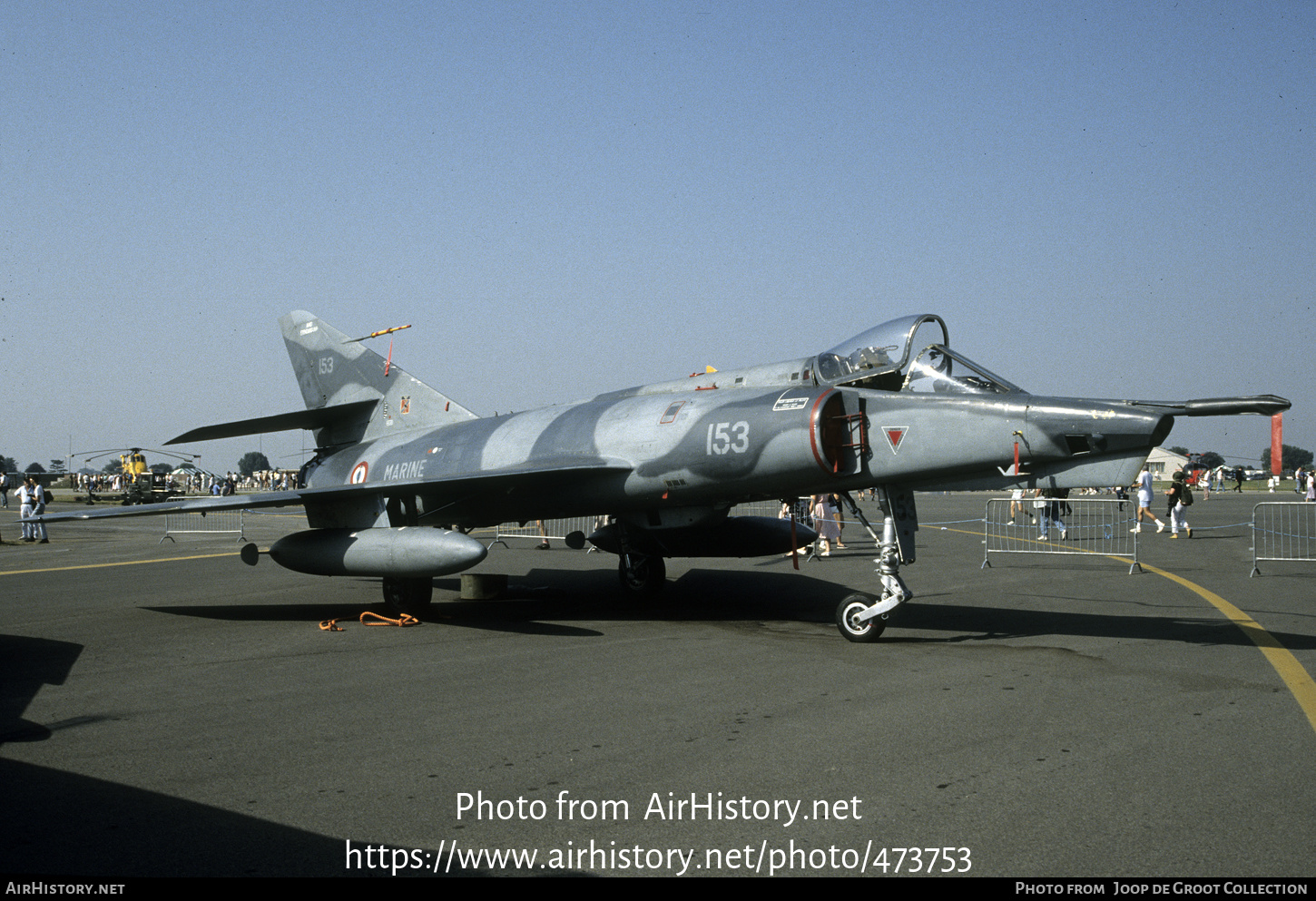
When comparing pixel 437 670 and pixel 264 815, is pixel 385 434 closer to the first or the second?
pixel 437 670

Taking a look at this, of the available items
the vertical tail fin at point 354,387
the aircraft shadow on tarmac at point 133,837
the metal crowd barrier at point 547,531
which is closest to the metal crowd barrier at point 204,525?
the metal crowd barrier at point 547,531

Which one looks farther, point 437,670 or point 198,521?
point 198,521

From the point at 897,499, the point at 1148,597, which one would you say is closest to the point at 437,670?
the point at 897,499

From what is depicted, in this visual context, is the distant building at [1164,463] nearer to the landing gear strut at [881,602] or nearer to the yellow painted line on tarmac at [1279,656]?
the yellow painted line on tarmac at [1279,656]

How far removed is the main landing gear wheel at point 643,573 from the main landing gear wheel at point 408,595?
9.37 feet

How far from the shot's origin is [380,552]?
33.2 feet

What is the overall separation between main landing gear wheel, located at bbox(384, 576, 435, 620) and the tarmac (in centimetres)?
38

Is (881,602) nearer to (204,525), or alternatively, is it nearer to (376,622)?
(376,622)

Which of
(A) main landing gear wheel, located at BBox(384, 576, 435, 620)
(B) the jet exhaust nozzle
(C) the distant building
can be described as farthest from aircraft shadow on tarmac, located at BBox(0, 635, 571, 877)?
(C) the distant building

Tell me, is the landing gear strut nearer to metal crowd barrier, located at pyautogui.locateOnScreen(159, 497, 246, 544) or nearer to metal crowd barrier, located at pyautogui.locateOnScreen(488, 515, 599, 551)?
metal crowd barrier, located at pyautogui.locateOnScreen(488, 515, 599, 551)

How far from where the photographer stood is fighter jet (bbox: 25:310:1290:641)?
7781 mm

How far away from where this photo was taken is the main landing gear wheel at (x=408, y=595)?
10742mm

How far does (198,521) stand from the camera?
1163 inches

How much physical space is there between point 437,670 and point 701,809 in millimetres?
3922
